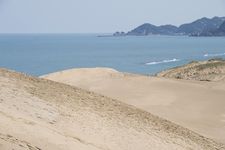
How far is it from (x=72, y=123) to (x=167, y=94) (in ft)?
38.9

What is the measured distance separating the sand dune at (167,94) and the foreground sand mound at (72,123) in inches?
175

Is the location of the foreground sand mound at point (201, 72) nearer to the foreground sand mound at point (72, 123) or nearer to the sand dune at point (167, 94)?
the sand dune at point (167, 94)

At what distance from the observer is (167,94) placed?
72.7 ft

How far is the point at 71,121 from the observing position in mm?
10820

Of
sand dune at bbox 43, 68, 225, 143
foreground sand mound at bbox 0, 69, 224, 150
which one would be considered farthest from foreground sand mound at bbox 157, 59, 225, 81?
foreground sand mound at bbox 0, 69, 224, 150

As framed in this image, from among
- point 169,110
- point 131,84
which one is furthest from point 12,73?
point 131,84

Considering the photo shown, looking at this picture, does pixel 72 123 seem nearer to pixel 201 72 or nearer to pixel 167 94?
pixel 167 94

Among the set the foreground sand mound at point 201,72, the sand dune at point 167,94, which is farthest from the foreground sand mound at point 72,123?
the foreground sand mound at point 201,72

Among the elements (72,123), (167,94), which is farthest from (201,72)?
(72,123)

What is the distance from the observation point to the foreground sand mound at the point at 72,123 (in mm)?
9185

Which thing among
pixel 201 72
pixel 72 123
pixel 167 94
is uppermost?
pixel 72 123

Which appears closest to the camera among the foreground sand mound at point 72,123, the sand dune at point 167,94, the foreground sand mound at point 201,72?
the foreground sand mound at point 72,123

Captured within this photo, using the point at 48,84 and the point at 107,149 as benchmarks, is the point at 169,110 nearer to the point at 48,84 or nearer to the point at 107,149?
the point at 48,84

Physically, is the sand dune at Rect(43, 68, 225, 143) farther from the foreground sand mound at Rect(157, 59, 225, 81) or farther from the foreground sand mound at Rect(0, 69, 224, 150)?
the foreground sand mound at Rect(157, 59, 225, 81)
